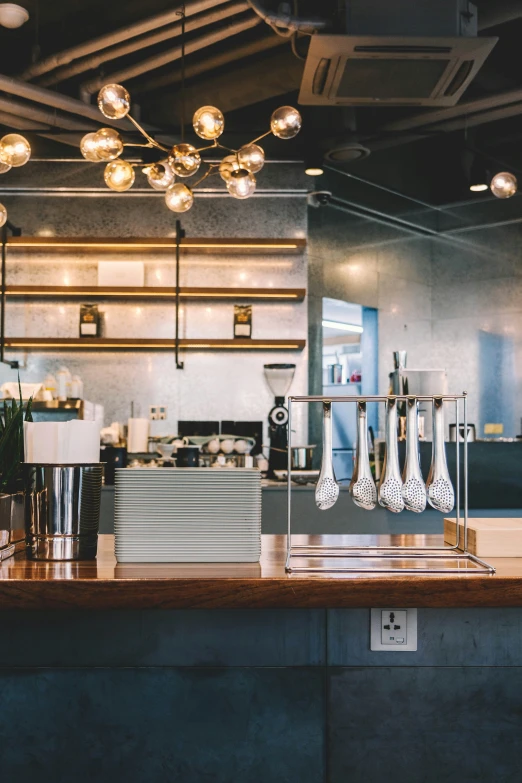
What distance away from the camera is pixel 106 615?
4.99 ft

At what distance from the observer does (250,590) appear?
4.25 ft

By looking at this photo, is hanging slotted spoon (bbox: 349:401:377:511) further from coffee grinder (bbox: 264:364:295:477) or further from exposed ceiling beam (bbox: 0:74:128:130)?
exposed ceiling beam (bbox: 0:74:128:130)

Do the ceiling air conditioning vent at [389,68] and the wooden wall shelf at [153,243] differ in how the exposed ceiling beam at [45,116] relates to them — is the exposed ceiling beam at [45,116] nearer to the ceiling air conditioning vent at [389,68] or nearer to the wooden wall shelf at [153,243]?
the wooden wall shelf at [153,243]

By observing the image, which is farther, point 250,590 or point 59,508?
point 59,508

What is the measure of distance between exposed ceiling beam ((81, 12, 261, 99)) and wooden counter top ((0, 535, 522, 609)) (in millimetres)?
3654

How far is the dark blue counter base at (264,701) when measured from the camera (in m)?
1.53

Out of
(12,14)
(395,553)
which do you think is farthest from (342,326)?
(395,553)

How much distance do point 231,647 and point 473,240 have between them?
235 inches

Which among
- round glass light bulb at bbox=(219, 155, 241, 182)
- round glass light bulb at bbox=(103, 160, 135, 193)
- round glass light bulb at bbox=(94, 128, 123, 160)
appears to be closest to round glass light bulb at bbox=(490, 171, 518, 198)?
round glass light bulb at bbox=(219, 155, 241, 182)

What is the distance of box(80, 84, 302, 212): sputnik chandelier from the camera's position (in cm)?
310

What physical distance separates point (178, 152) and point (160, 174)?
0.36 metres

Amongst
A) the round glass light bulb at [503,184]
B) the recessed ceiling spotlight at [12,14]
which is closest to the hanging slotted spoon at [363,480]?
the round glass light bulb at [503,184]

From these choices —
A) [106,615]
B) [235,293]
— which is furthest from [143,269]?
[106,615]

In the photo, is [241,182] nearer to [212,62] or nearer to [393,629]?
[212,62]
